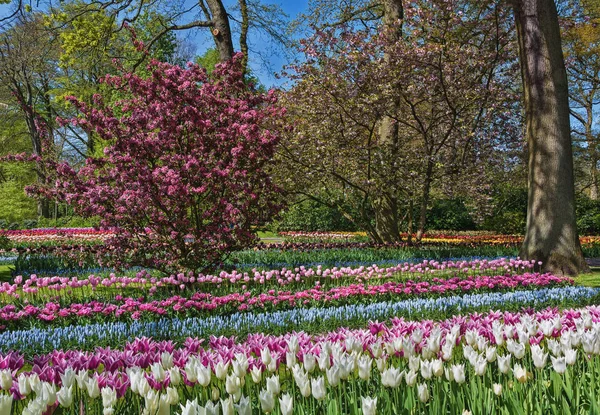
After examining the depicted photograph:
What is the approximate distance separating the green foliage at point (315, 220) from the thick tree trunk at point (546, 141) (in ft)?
54.5

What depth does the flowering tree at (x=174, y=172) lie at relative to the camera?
26.2 ft

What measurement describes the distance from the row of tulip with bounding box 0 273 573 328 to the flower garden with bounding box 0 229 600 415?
0.07 feet

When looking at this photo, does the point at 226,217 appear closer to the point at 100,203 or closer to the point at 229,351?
the point at 100,203

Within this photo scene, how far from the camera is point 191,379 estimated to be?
257 centimetres

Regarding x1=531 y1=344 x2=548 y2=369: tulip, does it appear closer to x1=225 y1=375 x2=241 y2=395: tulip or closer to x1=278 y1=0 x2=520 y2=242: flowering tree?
x1=225 y1=375 x2=241 y2=395: tulip

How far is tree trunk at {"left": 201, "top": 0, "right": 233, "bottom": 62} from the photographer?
15289 millimetres

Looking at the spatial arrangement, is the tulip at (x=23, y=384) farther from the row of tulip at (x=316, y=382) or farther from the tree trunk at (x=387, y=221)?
the tree trunk at (x=387, y=221)

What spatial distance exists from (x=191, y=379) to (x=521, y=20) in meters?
10.3

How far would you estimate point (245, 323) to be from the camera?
5.44 m

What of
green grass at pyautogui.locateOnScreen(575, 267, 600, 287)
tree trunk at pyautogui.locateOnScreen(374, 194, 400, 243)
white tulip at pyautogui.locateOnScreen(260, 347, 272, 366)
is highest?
tree trunk at pyautogui.locateOnScreen(374, 194, 400, 243)

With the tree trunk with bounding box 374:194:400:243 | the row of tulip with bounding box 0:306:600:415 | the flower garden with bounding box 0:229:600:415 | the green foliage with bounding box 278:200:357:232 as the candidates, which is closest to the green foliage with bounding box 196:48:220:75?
the green foliage with bounding box 278:200:357:232

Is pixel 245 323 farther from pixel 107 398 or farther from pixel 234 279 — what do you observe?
pixel 107 398

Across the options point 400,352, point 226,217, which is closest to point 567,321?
point 400,352

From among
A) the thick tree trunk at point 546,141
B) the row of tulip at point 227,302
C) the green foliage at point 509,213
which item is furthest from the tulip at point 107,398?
the green foliage at point 509,213
